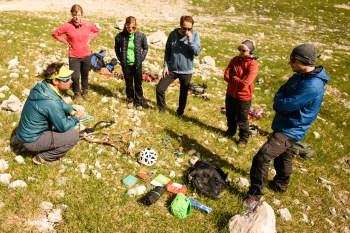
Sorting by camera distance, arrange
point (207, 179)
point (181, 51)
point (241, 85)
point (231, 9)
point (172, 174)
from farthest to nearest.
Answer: point (231, 9)
point (181, 51)
point (241, 85)
point (172, 174)
point (207, 179)

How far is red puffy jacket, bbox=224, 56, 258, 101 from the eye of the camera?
234 inches

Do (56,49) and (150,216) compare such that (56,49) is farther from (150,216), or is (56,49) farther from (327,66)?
(327,66)

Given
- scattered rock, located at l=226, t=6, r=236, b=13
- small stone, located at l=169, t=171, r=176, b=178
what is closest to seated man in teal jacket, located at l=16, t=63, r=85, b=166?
small stone, located at l=169, t=171, r=176, b=178

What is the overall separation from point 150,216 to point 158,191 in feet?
1.77

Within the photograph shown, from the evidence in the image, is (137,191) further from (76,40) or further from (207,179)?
(76,40)

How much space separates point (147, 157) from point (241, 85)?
331cm

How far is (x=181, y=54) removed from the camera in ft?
22.1

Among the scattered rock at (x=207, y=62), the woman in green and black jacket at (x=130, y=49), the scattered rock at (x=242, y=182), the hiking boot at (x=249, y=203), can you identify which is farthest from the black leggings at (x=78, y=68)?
the scattered rock at (x=207, y=62)

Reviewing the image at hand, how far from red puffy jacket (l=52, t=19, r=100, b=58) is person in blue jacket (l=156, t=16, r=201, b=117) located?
2.82 m

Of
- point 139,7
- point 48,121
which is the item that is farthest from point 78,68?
point 139,7

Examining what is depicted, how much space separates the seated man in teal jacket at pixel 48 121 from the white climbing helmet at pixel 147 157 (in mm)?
1613

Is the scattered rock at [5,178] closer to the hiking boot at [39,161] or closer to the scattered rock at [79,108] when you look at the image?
the hiking boot at [39,161]

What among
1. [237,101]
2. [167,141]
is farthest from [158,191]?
[237,101]

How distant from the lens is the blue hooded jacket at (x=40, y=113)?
4164 millimetres
